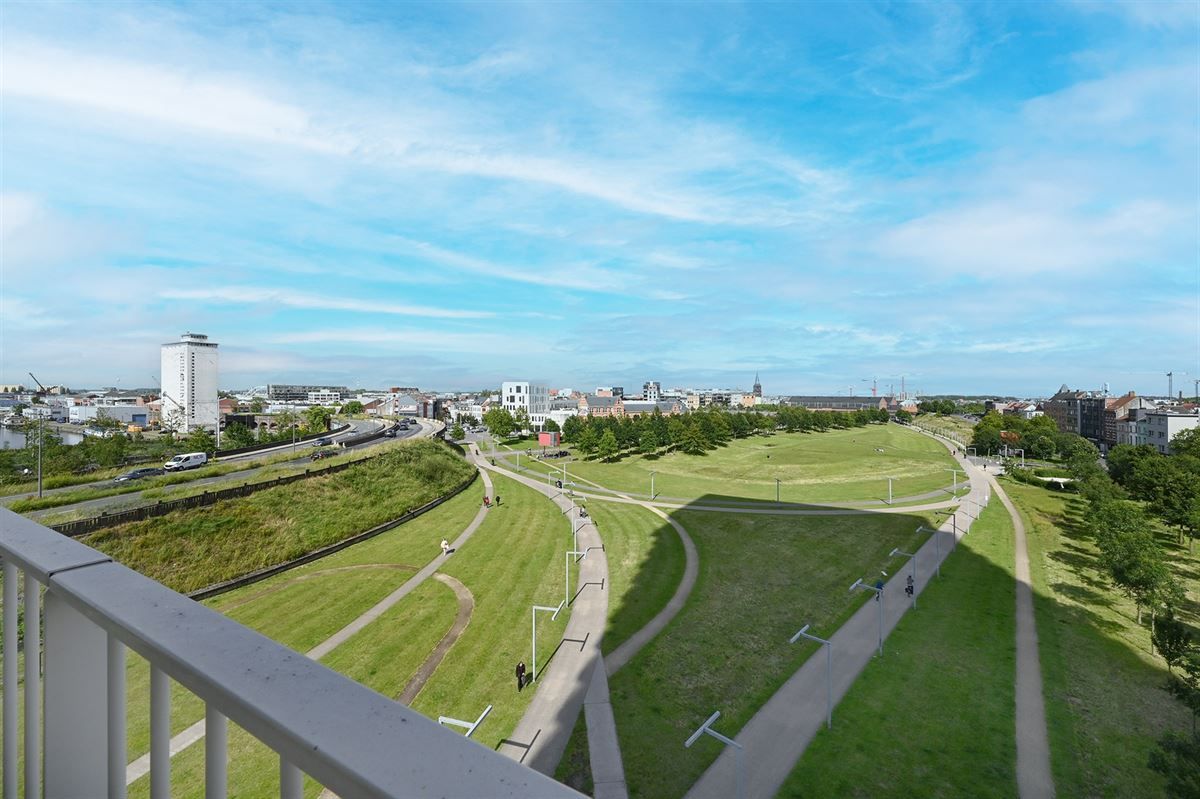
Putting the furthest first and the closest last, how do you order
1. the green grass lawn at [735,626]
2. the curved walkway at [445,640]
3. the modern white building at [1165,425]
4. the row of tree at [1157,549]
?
the modern white building at [1165,425] < the curved walkway at [445,640] < the green grass lawn at [735,626] < the row of tree at [1157,549]

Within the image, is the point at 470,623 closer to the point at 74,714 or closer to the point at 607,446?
the point at 74,714

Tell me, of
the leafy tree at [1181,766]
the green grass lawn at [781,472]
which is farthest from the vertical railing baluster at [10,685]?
the green grass lawn at [781,472]

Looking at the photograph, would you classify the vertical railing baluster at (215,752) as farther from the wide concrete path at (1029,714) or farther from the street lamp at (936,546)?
the street lamp at (936,546)

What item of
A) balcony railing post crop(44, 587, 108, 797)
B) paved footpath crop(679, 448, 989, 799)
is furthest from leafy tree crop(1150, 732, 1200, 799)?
balcony railing post crop(44, 587, 108, 797)

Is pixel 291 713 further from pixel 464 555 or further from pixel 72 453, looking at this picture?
pixel 72 453

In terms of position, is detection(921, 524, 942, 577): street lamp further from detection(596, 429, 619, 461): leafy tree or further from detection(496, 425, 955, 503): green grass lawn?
detection(596, 429, 619, 461): leafy tree

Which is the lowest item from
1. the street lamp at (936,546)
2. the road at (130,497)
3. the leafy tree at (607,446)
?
the street lamp at (936,546)

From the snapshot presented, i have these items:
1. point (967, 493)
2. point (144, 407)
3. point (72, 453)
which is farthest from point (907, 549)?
point (144, 407)
